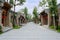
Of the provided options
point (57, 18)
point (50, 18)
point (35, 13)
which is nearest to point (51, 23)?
point (50, 18)

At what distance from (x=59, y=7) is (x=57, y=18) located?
286 cm

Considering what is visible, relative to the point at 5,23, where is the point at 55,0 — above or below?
above

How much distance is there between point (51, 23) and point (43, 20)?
21156mm

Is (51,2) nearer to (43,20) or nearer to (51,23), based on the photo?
(51,23)

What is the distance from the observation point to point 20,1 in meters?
63.5

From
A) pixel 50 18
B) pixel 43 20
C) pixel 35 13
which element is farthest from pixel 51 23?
pixel 35 13

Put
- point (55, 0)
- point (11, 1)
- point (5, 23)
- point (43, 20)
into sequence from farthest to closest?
point (43, 20)
point (11, 1)
point (5, 23)
point (55, 0)

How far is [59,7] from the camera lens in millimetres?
48250

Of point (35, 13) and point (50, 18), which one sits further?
point (35, 13)

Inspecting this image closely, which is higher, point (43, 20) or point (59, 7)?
point (59, 7)

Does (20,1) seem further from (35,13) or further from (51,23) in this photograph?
(35,13)

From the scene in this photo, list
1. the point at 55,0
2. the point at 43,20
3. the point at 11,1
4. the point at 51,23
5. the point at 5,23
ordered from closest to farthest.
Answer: the point at 55,0 → the point at 5,23 → the point at 51,23 → the point at 11,1 → the point at 43,20

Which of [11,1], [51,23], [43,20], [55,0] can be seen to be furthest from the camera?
[43,20]

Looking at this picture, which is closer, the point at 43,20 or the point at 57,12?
the point at 57,12
